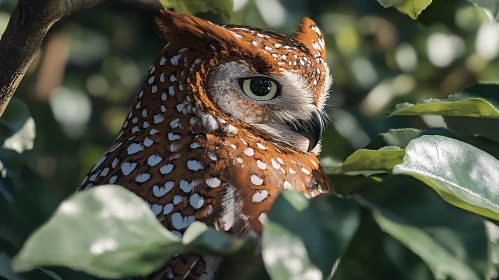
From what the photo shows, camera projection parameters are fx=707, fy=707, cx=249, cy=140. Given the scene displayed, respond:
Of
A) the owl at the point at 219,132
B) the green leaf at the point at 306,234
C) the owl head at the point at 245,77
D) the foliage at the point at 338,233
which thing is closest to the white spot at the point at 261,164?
the owl at the point at 219,132

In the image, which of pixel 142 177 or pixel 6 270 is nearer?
pixel 6 270

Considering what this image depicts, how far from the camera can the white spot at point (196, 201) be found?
4.66ft

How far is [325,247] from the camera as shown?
0.95 meters

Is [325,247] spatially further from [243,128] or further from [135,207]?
[243,128]


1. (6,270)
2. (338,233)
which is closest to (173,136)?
(6,270)

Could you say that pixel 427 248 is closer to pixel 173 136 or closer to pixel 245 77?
pixel 173 136

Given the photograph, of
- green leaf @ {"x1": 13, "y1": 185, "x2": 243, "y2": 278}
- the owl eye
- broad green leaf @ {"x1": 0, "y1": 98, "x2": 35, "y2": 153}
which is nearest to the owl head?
the owl eye

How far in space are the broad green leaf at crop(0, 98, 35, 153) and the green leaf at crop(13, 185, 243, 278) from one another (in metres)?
0.83

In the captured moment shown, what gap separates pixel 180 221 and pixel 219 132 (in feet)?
0.90

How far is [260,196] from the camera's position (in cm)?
146

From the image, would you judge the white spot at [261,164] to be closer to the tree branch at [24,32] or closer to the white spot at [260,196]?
the white spot at [260,196]

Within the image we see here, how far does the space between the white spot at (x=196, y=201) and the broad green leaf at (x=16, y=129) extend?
0.46 m

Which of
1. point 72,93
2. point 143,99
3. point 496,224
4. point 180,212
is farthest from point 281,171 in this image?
point 72,93

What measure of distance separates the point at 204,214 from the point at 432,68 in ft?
7.00
